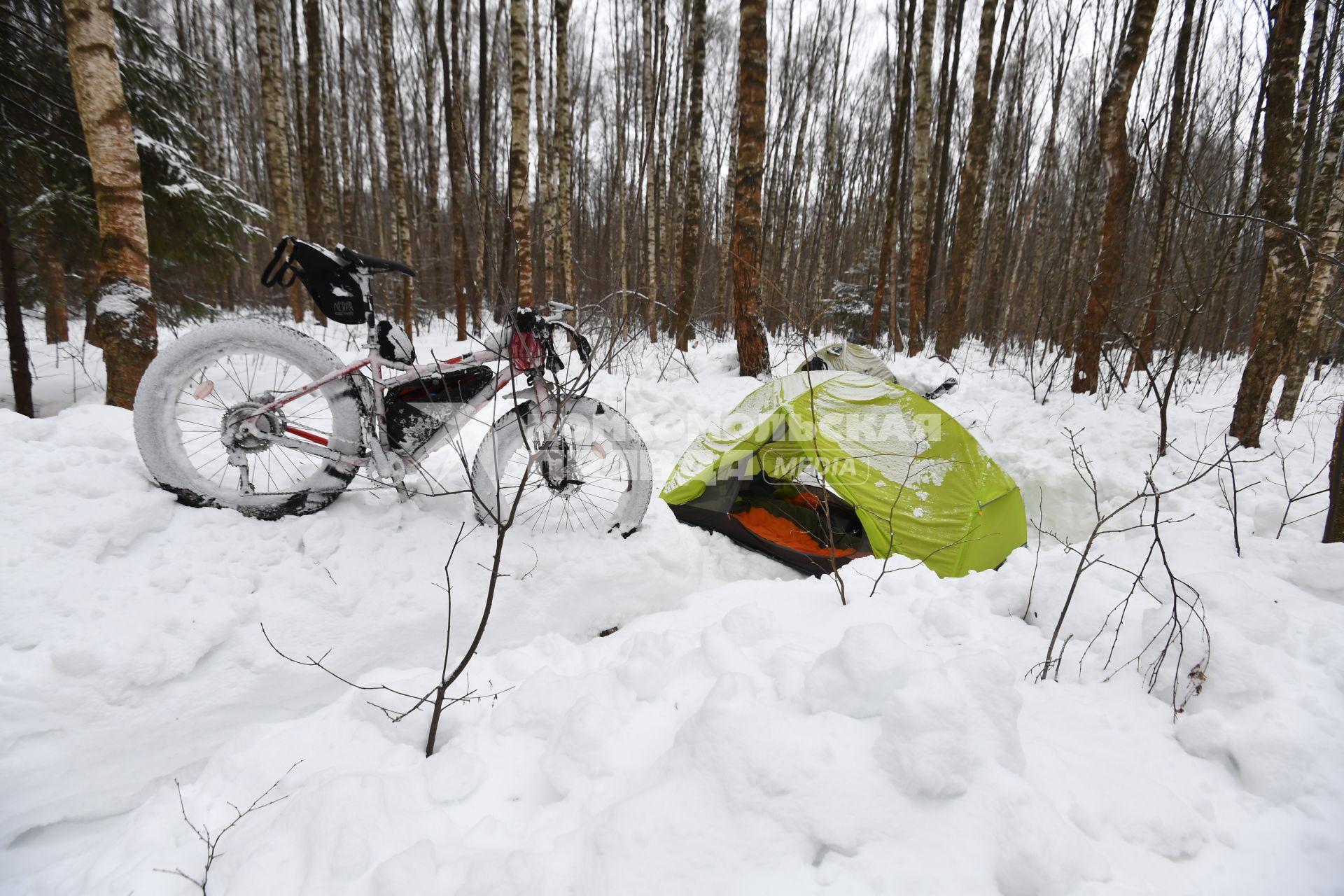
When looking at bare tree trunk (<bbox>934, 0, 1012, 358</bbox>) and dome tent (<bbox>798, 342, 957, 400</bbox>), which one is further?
bare tree trunk (<bbox>934, 0, 1012, 358</bbox>)

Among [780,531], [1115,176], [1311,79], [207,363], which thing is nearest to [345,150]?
[207,363]

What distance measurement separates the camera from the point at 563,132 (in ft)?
28.6

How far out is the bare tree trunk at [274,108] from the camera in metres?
7.80

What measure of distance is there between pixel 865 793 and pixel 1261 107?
6.12 m

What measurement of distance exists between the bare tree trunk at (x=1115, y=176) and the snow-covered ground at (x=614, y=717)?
3.62 meters

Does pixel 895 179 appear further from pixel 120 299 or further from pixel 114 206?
pixel 120 299

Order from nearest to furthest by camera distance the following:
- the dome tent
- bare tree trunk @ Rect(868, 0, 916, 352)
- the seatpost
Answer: the seatpost
the dome tent
bare tree trunk @ Rect(868, 0, 916, 352)

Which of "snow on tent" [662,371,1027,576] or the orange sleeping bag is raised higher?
"snow on tent" [662,371,1027,576]

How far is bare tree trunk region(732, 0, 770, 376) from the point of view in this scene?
545cm

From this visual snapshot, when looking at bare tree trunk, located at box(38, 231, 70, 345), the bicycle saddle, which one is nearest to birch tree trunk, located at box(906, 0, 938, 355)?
the bicycle saddle

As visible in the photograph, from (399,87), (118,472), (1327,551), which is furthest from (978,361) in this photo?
(399,87)

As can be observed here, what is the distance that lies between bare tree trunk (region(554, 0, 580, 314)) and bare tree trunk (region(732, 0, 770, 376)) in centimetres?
275

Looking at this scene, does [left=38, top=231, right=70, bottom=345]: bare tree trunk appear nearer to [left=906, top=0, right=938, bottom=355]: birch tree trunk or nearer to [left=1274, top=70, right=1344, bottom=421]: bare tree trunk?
[left=1274, top=70, right=1344, bottom=421]: bare tree trunk

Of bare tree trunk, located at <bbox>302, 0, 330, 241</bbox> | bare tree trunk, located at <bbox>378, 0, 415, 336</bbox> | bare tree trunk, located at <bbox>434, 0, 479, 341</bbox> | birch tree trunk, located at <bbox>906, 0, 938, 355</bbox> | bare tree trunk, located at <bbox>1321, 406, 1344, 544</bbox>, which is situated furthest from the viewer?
bare tree trunk, located at <bbox>434, 0, 479, 341</bbox>
